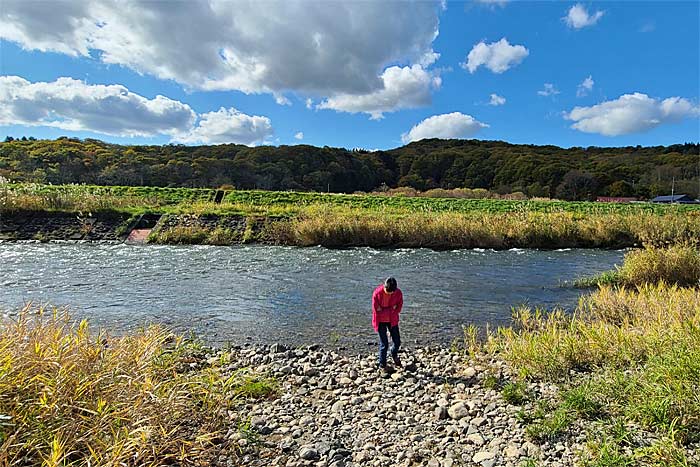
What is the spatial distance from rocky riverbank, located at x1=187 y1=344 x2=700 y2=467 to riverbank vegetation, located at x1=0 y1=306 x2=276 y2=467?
43 cm

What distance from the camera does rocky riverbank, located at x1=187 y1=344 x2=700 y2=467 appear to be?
4.33 m

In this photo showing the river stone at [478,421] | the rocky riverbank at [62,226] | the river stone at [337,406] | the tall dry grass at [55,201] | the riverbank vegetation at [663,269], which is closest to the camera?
the river stone at [478,421]

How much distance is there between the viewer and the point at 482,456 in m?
4.28

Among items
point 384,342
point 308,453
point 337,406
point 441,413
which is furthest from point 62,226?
point 441,413

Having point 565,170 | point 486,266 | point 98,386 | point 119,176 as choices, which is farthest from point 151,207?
point 565,170

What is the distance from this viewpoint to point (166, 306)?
36.1 feet

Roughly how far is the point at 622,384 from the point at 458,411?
1.89m

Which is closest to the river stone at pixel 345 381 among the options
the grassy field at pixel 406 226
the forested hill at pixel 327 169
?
the grassy field at pixel 406 226

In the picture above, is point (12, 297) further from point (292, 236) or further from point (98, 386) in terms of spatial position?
point (292, 236)

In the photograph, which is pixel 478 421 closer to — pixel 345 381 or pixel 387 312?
pixel 345 381

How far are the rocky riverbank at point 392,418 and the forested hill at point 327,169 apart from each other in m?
53.9

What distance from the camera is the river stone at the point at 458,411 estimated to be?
17.1 ft

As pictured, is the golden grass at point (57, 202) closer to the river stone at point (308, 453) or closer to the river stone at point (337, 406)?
the river stone at point (337, 406)

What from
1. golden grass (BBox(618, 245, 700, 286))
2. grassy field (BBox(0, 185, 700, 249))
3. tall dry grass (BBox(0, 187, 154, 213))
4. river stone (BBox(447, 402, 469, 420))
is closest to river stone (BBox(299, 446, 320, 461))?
river stone (BBox(447, 402, 469, 420))
